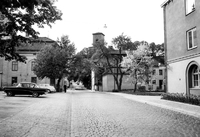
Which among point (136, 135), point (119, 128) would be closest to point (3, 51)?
point (119, 128)

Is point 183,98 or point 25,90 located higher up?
point 25,90

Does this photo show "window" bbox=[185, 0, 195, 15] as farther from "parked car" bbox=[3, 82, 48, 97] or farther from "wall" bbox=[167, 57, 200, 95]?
"parked car" bbox=[3, 82, 48, 97]

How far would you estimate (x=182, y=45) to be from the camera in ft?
61.0

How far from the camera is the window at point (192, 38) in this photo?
17.0m

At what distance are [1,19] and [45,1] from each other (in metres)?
2.87

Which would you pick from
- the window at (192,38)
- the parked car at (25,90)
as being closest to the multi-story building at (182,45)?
the window at (192,38)

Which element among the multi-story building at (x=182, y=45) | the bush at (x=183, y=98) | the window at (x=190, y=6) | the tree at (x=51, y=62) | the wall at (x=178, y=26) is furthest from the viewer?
the tree at (x=51, y=62)

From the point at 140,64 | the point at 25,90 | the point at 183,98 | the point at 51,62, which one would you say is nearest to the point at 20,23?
the point at 183,98

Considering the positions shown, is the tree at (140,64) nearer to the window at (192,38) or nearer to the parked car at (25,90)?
the window at (192,38)

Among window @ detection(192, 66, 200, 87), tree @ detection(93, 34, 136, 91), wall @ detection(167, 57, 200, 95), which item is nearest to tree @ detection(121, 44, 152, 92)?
tree @ detection(93, 34, 136, 91)

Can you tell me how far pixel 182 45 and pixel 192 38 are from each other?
52.8 inches

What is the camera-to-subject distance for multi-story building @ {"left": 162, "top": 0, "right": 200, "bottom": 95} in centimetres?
1675

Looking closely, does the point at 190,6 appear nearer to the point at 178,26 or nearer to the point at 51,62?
the point at 178,26

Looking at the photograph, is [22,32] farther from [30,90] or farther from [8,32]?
[30,90]
